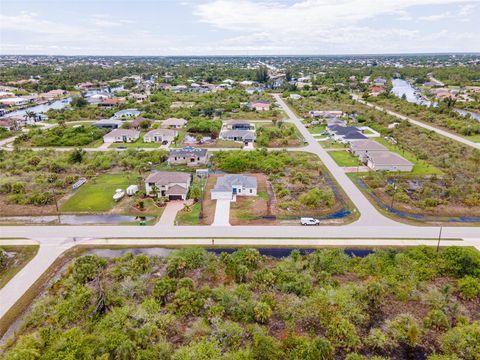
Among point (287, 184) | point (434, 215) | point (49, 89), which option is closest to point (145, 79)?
point (49, 89)

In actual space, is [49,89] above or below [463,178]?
above

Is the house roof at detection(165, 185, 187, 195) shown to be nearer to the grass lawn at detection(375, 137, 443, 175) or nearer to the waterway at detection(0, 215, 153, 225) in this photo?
the waterway at detection(0, 215, 153, 225)

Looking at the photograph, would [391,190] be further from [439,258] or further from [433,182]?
[439,258]

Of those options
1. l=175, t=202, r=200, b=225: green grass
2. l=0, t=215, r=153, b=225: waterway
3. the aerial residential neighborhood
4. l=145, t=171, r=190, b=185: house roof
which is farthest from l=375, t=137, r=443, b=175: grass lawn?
l=0, t=215, r=153, b=225: waterway

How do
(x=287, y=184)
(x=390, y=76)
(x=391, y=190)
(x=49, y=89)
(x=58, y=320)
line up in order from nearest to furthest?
(x=58, y=320)
(x=391, y=190)
(x=287, y=184)
(x=49, y=89)
(x=390, y=76)

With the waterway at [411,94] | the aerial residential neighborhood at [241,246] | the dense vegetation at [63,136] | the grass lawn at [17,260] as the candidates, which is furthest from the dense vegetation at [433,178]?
the dense vegetation at [63,136]

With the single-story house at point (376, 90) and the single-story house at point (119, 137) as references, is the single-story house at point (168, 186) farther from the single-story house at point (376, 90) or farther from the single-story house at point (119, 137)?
the single-story house at point (376, 90)
